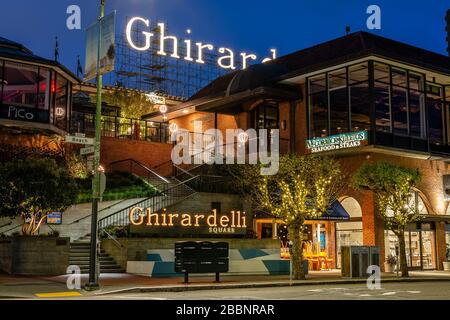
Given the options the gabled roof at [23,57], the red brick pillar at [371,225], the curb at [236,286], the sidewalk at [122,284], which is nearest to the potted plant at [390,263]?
the red brick pillar at [371,225]

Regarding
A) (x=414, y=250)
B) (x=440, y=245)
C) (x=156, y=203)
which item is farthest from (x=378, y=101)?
(x=156, y=203)

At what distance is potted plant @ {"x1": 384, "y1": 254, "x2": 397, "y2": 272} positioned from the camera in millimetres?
30164

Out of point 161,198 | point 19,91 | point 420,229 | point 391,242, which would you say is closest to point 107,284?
point 161,198

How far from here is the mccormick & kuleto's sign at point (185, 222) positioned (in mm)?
26188

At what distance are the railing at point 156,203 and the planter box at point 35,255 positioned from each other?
2887 millimetres

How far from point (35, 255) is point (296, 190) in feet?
34.1

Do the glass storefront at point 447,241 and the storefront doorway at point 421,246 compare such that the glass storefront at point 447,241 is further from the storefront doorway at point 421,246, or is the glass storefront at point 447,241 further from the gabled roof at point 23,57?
the gabled roof at point 23,57

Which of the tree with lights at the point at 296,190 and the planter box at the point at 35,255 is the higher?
the tree with lights at the point at 296,190

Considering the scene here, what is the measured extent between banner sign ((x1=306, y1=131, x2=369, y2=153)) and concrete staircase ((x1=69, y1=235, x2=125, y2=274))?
42.0 feet

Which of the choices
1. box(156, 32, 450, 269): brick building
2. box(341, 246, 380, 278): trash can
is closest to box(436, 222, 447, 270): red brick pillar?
box(156, 32, 450, 269): brick building

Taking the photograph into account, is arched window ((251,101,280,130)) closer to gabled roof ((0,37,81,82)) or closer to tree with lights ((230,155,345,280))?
tree with lights ((230,155,345,280))

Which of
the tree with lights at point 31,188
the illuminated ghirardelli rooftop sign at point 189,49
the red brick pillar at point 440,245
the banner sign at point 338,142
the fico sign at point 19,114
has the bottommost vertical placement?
the red brick pillar at point 440,245

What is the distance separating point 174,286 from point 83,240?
8.98m
